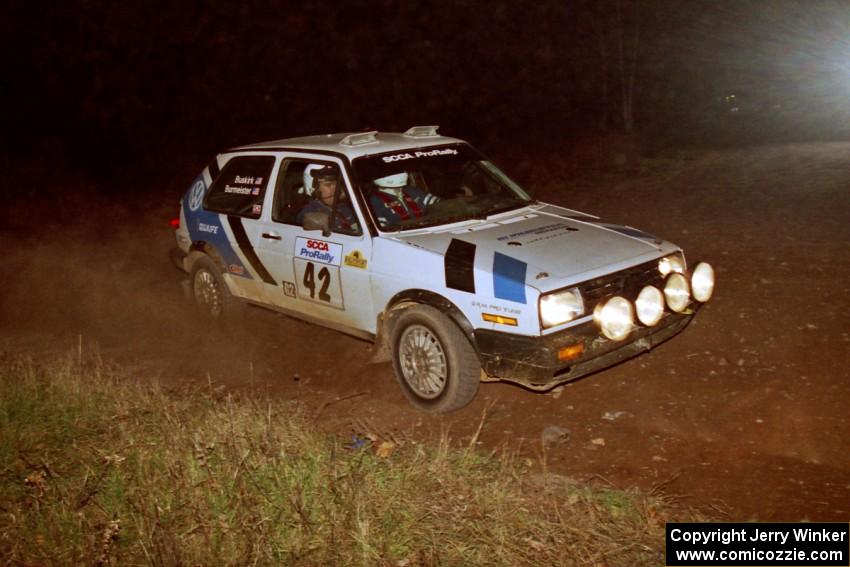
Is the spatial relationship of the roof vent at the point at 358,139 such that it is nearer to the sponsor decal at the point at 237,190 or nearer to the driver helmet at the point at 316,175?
the driver helmet at the point at 316,175

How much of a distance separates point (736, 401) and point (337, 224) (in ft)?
9.52

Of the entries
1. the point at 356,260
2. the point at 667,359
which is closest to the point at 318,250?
the point at 356,260

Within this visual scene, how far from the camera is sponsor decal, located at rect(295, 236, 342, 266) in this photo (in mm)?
5910

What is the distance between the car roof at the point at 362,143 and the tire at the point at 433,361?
4.53 ft

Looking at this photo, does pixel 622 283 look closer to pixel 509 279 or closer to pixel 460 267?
pixel 509 279

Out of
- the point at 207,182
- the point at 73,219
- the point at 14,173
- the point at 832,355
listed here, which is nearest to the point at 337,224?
the point at 207,182

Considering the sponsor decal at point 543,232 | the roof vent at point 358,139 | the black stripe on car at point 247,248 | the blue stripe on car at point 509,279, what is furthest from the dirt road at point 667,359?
the roof vent at point 358,139

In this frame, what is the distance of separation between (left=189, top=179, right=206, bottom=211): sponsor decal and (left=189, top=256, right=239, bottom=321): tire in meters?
0.48

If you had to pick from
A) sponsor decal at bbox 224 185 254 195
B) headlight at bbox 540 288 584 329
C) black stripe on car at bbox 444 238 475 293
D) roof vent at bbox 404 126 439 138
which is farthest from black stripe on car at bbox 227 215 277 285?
headlight at bbox 540 288 584 329

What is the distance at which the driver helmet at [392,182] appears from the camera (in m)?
6.06

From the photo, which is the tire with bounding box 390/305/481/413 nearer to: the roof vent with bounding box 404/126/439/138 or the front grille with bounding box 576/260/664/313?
the front grille with bounding box 576/260/664/313

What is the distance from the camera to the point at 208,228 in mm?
7258

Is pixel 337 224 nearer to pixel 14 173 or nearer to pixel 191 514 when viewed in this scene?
pixel 191 514

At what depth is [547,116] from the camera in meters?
26.0
